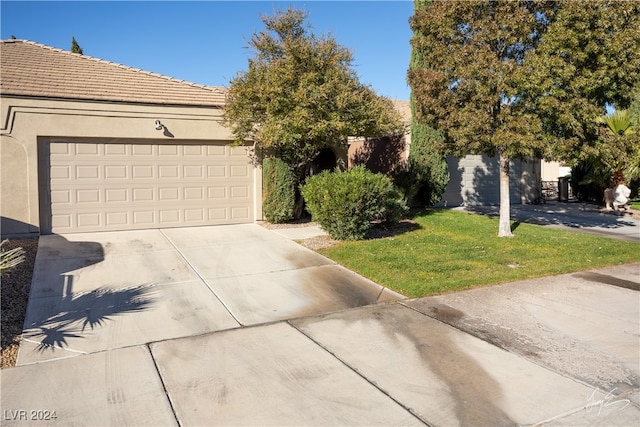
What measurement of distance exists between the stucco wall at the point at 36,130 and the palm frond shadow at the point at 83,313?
5275 mm

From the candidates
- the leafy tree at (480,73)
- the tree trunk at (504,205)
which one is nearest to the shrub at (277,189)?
the leafy tree at (480,73)

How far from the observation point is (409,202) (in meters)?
15.4

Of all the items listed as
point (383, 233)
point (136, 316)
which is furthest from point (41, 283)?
point (383, 233)

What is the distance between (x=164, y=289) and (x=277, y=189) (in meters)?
6.15

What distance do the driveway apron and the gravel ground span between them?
10 centimetres

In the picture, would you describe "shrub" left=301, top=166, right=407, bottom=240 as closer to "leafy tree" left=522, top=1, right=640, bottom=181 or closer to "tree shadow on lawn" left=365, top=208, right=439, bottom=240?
"tree shadow on lawn" left=365, top=208, right=439, bottom=240

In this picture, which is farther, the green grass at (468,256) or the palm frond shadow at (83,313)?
the green grass at (468,256)

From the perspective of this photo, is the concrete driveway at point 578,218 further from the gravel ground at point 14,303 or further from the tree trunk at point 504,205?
the gravel ground at point 14,303

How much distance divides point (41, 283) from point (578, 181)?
62.0ft

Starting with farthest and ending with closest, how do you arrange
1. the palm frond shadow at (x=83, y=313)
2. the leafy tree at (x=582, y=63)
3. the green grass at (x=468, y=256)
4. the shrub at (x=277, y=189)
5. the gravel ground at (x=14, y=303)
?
the shrub at (x=277, y=189) < the leafy tree at (x=582, y=63) < the green grass at (x=468, y=256) < the palm frond shadow at (x=83, y=313) < the gravel ground at (x=14, y=303)

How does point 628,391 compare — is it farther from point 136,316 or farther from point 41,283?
point 41,283

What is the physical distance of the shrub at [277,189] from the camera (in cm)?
1286

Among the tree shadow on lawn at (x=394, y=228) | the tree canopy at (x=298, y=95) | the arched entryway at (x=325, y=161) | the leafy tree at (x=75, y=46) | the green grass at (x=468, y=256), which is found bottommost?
the green grass at (x=468, y=256)

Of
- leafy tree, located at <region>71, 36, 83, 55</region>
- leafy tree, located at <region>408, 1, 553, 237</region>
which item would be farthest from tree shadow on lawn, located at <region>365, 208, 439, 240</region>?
leafy tree, located at <region>71, 36, 83, 55</region>
